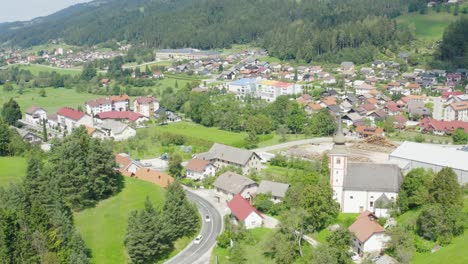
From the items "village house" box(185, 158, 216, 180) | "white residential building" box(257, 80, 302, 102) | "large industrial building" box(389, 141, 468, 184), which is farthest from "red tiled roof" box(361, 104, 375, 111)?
"village house" box(185, 158, 216, 180)

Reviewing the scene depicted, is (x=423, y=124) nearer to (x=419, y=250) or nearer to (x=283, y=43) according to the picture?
(x=419, y=250)

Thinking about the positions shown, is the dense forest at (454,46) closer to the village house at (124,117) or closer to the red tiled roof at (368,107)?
the red tiled roof at (368,107)

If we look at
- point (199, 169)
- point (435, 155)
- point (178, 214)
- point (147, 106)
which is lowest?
point (199, 169)

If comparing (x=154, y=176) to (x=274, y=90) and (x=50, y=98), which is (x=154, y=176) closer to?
(x=274, y=90)

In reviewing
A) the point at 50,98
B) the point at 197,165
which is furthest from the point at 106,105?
the point at 197,165

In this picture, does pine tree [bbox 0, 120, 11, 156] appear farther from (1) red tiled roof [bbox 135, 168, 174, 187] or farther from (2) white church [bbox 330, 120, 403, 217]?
(2) white church [bbox 330, 120, 403, 217]
